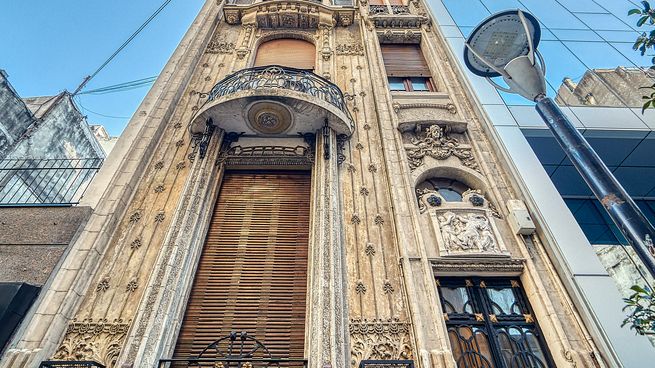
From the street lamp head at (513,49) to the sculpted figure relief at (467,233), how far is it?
3.00 metres

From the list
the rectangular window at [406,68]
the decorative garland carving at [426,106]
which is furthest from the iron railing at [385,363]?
the rectangular window at [406,68]

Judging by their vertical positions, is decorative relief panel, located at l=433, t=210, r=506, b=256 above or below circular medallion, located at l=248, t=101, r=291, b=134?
below

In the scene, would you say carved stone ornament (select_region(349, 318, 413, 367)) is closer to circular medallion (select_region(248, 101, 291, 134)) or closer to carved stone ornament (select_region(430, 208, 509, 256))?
carved stone ornament (select_region(430, 208, 509, 256))

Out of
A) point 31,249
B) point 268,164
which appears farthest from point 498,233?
point 31,249

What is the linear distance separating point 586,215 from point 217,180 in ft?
32.4

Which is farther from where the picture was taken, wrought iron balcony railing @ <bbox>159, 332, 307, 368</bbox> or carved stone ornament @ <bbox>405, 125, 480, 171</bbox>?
carved stone ornament @ <bbox>405, 125, 480, 171</bbox>

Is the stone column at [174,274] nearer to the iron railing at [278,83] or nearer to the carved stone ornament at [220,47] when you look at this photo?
the iron railing at [278,83]

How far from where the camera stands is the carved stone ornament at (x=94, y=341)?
4.98 m

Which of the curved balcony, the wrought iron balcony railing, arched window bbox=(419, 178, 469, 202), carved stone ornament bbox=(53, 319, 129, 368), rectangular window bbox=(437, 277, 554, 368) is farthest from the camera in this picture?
arched window bbox=(419, 178, 469, 202)

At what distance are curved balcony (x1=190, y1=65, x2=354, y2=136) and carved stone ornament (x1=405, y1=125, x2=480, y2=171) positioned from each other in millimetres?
1599

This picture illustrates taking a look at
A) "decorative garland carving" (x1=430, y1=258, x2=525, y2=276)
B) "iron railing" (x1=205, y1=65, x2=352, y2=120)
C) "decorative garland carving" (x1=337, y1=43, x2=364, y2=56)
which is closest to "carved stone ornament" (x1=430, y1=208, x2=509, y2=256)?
"decorative garland carving" (x1=430, y1=258, x2=525, y2=276)

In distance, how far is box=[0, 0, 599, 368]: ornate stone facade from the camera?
204 inches

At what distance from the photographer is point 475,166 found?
26.4 feet

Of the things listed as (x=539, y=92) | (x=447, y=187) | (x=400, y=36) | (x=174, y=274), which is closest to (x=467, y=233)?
(x=447, y=187)
